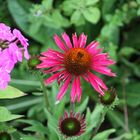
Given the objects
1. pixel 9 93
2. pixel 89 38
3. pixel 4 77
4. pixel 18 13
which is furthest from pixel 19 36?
pixel 89 38

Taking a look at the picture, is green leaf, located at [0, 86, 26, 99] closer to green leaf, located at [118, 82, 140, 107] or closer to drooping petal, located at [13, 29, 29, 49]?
drooping petal, located at [13, 29, 29, 49]

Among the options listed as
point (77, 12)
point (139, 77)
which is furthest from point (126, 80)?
point (77, 12)

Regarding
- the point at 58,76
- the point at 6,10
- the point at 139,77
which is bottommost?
the point at 139,77

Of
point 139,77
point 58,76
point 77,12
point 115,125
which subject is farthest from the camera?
point 139,77

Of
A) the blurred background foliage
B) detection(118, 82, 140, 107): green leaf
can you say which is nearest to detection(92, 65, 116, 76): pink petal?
the blurred background foliage

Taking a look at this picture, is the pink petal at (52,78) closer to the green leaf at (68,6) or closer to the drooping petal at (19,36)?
the drooping petal at (19,36)

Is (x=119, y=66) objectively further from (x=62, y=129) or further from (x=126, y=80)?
(x=62, y=129)

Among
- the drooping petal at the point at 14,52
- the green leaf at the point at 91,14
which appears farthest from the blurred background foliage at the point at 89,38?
the drooping petal at the point at 14,52
